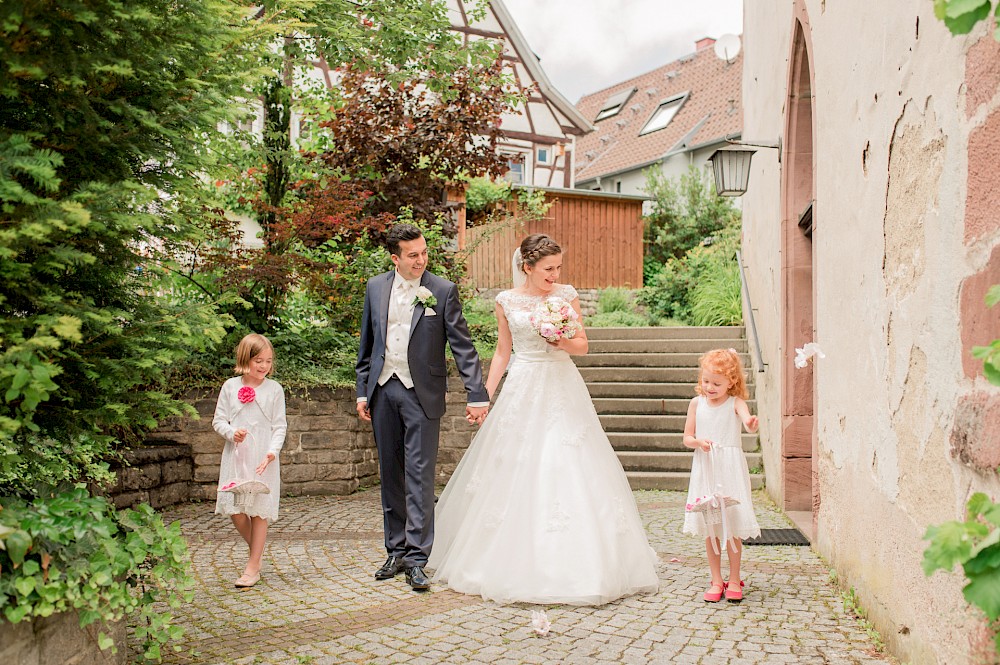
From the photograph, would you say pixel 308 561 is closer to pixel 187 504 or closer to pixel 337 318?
pixel 187 504

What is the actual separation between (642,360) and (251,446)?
669cm

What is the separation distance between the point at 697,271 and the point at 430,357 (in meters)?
11.4

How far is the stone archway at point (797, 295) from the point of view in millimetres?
7027

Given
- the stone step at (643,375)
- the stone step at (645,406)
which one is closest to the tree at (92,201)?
the stone step at (645,406)

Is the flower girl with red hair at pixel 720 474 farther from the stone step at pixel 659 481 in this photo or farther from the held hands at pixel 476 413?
the stone step at pixel 659 481

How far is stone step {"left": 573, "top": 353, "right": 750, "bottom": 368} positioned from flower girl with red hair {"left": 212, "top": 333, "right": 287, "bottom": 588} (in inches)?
250

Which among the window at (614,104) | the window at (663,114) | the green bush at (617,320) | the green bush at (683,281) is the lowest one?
the green bush at (617,320)

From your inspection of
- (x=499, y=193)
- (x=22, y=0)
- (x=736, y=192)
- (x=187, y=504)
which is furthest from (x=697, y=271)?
(x=22, y=0)

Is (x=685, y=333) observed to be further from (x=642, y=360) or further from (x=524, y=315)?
(x=524, y=315)

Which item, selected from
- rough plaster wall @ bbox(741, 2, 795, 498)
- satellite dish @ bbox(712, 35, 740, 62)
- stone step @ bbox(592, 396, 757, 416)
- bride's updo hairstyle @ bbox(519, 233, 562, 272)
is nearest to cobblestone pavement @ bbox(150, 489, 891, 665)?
bride's updo hairstyle @ bbox(519, 233, 562, 272)

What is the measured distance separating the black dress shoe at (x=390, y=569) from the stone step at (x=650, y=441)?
4.42 meters

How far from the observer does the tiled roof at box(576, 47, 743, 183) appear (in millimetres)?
28094

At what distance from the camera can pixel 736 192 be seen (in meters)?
8.90

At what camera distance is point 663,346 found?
11289 mm
